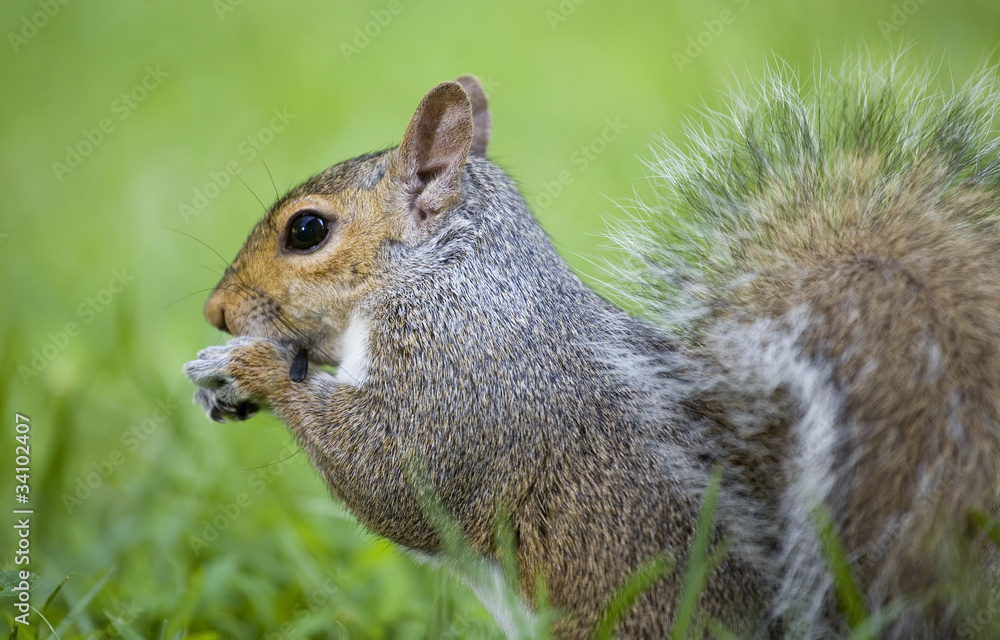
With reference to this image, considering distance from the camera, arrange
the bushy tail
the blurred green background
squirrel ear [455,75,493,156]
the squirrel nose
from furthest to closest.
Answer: squirrel ear [455,75,493,156], the blurred green background, the squirrel nose, the bushy tail

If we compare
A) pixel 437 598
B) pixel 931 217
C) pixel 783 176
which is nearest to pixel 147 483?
pixel 437 598

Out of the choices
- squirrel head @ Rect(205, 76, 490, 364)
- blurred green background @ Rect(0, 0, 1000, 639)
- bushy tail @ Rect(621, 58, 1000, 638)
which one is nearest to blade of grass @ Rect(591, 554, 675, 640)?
bushy tail @ Rect(621, 58, 1000, 638)

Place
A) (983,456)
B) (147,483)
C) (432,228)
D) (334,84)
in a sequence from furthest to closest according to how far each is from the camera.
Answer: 1. (334,84)
2. (147,483)
3. (432,228)
4. (983,456)

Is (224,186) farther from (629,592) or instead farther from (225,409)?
(629,592)

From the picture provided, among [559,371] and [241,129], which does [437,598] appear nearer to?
[559,371]

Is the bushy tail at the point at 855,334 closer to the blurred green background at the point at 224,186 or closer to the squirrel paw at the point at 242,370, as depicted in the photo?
the blurred green background at the point at 224,186

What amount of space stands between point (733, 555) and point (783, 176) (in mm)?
718

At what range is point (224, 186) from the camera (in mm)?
3973

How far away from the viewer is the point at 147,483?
100 inches

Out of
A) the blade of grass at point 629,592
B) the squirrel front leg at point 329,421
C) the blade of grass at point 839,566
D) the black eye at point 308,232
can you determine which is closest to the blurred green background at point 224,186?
the squirrel front leg at point 329,421

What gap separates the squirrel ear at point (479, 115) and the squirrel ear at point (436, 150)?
0.36 metres

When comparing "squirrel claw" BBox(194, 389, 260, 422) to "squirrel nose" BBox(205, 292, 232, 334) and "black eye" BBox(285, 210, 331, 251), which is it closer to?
"squirrel nose" BBox(205, 292, 232, 334)

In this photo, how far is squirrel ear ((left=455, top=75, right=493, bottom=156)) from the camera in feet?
7.87

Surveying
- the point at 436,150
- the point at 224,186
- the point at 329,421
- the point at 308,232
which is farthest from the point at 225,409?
the point at 224,186
